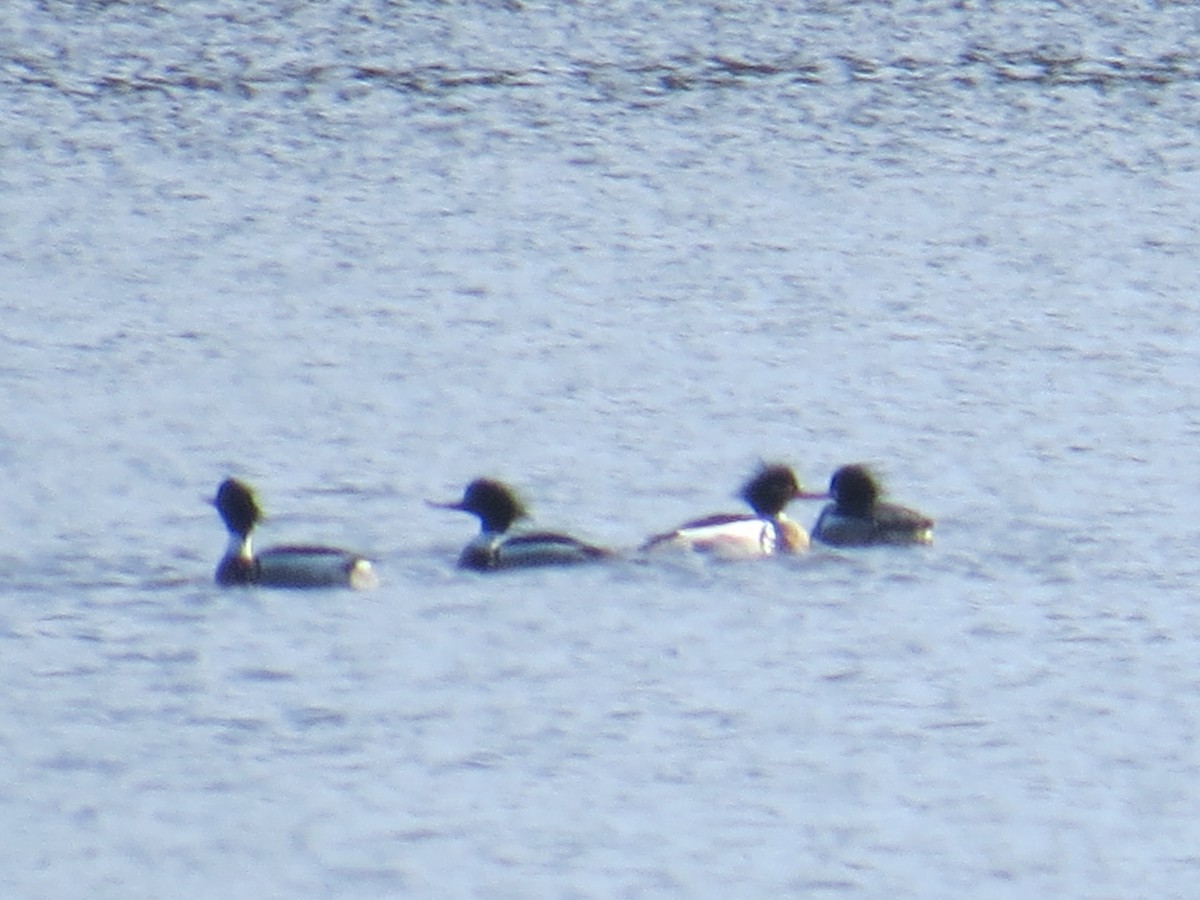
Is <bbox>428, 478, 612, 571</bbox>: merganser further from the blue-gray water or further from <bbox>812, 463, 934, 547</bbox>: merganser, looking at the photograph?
<bbox>812, 463, 934, 547</bbox>: merganser

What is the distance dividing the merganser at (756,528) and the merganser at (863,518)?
196mm

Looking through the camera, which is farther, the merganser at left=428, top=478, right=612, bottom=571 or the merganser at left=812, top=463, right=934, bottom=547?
the merganser at left=812, top=463, right=934, bottom=547

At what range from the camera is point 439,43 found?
33750 mm

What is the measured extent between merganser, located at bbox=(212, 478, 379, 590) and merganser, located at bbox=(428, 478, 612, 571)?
1.99 ft

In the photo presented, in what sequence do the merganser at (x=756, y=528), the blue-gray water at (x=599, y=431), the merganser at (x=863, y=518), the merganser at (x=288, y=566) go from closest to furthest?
1. the blue-gray water at (x=599, y=431)
2. the merganser at (x=288, y=566)
3. the merganser at (x=756, y=528)
4. the merganser at (x=863, y=518)

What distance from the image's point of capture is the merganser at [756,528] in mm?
18156

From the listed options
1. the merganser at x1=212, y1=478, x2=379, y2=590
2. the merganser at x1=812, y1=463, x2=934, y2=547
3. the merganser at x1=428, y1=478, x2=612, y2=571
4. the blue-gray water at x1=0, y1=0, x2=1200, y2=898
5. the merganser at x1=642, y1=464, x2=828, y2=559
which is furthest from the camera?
the merganser at x1=812, y1=463, x2=934, y2=547

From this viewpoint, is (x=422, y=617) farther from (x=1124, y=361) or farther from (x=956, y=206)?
(x=956, y=206)

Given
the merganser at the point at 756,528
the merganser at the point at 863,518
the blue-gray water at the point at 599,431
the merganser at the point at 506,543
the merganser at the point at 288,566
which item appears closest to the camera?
the blue-gray water at the point at 599,431

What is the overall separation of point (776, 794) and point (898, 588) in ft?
12.7

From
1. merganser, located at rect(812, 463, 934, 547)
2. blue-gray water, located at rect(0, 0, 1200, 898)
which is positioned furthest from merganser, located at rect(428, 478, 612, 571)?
merganser, located at rect(812, 463, 934, 547)

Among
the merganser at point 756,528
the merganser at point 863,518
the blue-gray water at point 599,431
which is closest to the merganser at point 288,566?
the blue-gray water at point 599,431

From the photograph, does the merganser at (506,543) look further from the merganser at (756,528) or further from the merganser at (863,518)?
the merganser at (863,518)

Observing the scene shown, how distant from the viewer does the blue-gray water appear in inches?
539
